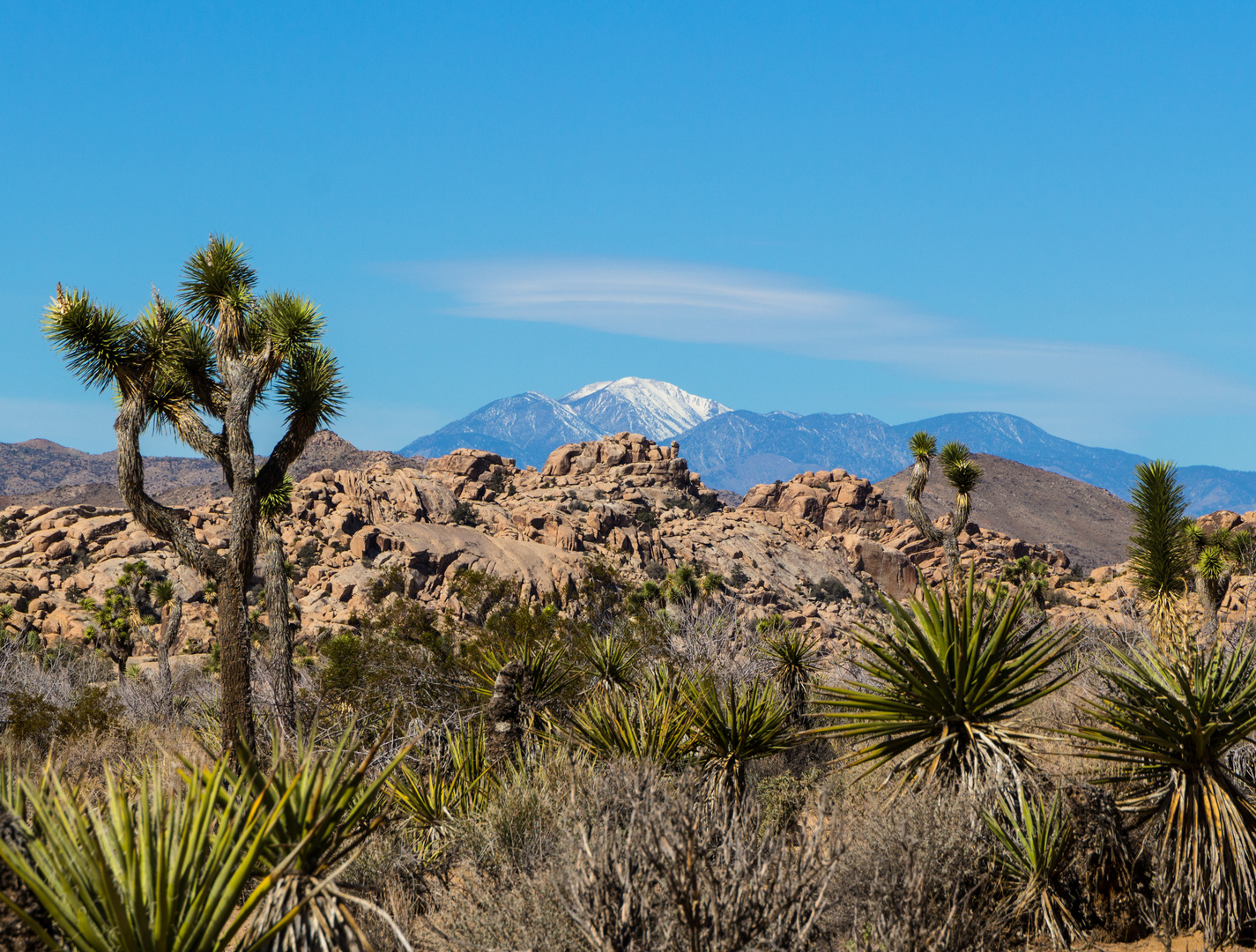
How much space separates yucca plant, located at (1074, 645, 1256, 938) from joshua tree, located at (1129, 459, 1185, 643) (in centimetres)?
1159

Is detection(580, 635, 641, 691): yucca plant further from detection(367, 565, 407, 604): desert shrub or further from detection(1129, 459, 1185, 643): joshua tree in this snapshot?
detection(367, 565, 407, 604): desert shrub

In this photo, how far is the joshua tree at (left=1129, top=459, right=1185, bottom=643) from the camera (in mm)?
17469

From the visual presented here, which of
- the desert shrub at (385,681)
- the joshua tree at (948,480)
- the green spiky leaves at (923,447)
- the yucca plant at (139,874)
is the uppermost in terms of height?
the green spiky leaves at (923,447)

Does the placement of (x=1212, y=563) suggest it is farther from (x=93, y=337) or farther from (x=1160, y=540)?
(x=93, y=337)

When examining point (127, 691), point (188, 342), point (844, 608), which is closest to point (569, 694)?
point (188, 342)

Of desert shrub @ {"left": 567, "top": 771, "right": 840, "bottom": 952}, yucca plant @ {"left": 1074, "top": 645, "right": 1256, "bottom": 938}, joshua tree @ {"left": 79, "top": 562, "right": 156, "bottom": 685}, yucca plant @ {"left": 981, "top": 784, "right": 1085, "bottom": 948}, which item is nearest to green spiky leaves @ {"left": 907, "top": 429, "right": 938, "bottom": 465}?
yucca plant @ {"left": 1074, "top": 645, "right": 1256, "bottom": 938}

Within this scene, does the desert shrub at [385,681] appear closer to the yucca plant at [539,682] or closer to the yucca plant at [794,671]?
the yucca plant at [539,682]

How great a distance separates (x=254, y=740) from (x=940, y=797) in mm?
7592

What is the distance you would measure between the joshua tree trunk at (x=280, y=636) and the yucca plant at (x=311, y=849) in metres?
8.56

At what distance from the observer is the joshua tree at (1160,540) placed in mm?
17469

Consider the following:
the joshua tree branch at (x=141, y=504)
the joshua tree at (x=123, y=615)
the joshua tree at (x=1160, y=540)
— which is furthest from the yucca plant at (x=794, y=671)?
the joshua tree at (x=123, y=615)

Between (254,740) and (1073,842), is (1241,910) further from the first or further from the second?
(254,740)

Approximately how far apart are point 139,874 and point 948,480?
82.7 feet

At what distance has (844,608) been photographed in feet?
181
